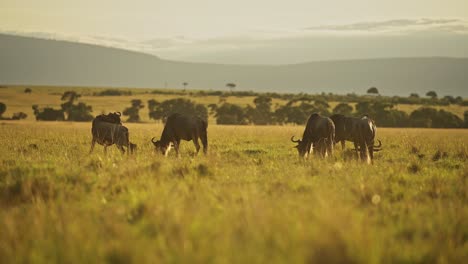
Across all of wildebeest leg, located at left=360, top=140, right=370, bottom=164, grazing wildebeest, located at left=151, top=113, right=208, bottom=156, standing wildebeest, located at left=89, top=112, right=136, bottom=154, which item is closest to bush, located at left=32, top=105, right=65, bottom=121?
standing wildebeest, located at left=89, top=112, right=136, bottom=154

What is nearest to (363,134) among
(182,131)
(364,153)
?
(364,153)

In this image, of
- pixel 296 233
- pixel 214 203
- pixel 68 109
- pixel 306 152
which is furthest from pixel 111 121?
pixel 68 109

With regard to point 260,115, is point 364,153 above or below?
above

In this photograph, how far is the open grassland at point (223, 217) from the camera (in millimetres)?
5652

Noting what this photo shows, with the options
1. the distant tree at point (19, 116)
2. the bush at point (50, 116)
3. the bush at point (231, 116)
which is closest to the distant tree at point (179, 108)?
the bush at point (231, 116)

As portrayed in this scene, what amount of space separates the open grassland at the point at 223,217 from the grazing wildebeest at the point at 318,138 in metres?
4.78

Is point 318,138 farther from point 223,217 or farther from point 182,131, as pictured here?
point 223,217

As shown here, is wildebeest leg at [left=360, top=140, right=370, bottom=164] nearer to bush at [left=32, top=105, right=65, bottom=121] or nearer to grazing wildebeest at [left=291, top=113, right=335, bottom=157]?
grazing wildebeest at [left=291, top=113, right=335, bottom=157]

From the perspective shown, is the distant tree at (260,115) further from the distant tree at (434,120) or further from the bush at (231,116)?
the distant tree at (434,120)

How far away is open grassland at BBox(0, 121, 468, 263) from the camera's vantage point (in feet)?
18.5

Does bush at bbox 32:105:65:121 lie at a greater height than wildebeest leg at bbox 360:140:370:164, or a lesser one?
lesser

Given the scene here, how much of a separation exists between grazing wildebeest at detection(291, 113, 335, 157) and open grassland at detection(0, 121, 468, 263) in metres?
4.78

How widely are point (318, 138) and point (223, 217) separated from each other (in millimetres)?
10523

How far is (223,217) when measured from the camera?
23.2 ft
